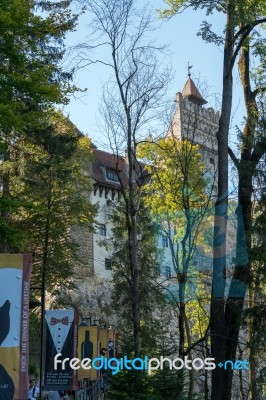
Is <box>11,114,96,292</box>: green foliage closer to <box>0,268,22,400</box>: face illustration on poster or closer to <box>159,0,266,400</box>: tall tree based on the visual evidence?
<box>159,0,266,400</box>: tall tree

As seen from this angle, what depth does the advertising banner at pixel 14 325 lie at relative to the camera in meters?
8.86

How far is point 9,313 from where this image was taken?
906cm

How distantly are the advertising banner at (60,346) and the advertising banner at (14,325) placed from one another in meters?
6.03

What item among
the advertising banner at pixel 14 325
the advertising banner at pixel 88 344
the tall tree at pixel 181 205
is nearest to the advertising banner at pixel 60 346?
the advertising banner at pixel 88 344

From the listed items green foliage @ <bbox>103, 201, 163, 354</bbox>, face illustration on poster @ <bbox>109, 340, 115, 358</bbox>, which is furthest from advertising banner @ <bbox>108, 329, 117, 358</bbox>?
green foliage @ <bbox>103, 201, 163, 354</bbox>

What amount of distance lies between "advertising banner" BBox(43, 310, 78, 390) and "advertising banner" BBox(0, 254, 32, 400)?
19.8 ft

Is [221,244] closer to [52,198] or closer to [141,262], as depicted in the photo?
[52,198]

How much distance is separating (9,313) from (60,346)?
6.47 meters

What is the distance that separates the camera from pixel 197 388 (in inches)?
1720

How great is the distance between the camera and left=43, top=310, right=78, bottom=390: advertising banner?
14.9 metres

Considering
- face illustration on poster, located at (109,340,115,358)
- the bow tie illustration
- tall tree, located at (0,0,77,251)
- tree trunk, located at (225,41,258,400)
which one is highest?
tall tree, located at (0,0,77,251)

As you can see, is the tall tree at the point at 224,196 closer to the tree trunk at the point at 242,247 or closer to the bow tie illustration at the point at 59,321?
the tree trunk at the point at 242,247

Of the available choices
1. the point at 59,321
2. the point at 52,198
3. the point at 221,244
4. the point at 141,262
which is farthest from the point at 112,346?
the point at 141,262

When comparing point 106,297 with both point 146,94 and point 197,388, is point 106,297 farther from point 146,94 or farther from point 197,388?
point 146,94
